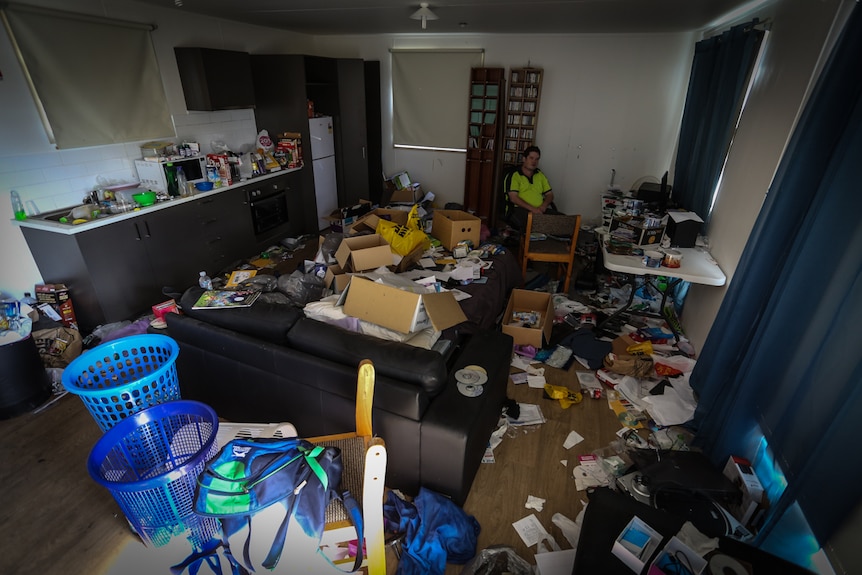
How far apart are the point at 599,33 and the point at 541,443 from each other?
468 centimetres

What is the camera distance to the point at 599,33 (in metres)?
4.77

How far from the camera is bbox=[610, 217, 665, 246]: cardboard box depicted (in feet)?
10.4

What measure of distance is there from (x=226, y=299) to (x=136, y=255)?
1675 mm

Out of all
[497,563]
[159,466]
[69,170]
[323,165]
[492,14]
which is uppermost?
[492,14]

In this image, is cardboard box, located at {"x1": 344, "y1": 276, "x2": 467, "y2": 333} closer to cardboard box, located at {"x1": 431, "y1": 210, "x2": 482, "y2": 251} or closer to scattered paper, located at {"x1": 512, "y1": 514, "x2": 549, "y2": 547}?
scattered paper, located at {"x1": 512, "y1": 514, "x2": 549, "y2": 547}

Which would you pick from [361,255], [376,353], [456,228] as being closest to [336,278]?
[361,255]

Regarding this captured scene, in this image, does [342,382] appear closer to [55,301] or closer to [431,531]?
[431,531]

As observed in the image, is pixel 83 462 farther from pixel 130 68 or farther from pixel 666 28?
pixel 666 28

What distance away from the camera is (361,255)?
9.50ft

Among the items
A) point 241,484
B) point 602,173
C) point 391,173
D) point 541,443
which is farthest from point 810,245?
point 391,173

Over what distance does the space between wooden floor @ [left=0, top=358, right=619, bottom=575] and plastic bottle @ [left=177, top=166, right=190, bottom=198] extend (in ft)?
6.26

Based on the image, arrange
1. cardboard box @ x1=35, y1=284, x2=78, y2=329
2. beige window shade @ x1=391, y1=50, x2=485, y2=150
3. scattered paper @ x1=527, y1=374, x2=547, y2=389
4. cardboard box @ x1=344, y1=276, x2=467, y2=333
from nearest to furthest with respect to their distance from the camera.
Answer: cardboard box @ x1=344, y1=276, x2=467, y2=333
scattered paper @ x1=527, y1=374, x2=547, y2=389
cardboard box @ x1=35, y1=284, x2=78, y2=329
beige window shade @ x1=391, y1=50, x2=485, y2=150

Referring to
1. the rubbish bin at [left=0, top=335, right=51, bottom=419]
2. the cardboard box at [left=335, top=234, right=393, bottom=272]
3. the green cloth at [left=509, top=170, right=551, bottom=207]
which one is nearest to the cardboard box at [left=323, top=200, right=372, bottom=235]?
the cardboard box at [left=335, top=234, right=393, bottom=272]

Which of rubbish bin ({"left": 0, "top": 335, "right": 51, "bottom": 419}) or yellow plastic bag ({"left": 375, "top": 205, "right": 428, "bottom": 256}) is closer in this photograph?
rubbish bin ({"left": 0, "top": 335, "right": 51, "bottom": 419})
